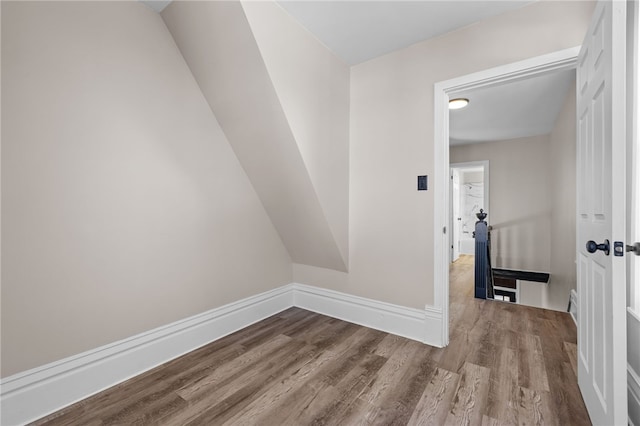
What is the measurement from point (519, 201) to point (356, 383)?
15.8 feet

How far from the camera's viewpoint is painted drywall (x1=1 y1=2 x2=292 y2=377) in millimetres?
1410

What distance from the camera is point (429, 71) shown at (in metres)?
2.23

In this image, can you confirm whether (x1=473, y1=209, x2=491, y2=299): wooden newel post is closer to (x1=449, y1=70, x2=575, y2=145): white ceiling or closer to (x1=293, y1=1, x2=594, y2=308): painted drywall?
(x1=449, y1=70, x2=575, y2=145): white ceiling

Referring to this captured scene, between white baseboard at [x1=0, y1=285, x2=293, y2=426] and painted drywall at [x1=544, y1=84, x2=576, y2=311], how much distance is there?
362 cm

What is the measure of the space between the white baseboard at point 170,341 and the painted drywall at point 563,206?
2.07 meters

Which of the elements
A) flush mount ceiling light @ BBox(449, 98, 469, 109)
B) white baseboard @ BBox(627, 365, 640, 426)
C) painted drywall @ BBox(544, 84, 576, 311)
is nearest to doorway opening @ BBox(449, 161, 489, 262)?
painted drywall @ BBox(544, 84, 576, 311)

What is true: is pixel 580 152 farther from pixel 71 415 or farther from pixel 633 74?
pixel 71 415

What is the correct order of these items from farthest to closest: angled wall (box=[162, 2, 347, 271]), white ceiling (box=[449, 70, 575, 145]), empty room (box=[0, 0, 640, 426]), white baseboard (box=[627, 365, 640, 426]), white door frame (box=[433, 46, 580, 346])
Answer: white ceiling (box=[449, 70, 575, 145]) < white door frame (box=[433, 46, 580, 346]) < angled wall (box=[162, 2, 347, 271]) < empty room (box=[0, 0, 640, 426]) < white baseboard (box=[627, 365, 640, 426])

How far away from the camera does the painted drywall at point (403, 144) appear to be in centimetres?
196

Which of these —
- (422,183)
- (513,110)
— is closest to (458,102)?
(513,110)

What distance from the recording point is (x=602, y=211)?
1.30 metres

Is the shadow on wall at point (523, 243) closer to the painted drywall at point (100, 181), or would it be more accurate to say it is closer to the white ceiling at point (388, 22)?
the white ceiling at point (388, 22)

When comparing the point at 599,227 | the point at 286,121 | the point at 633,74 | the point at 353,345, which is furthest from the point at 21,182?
the point at 633,74

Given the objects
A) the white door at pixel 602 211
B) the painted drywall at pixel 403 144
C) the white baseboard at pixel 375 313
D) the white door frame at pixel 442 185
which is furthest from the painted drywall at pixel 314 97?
the white door at pixel 602 211
